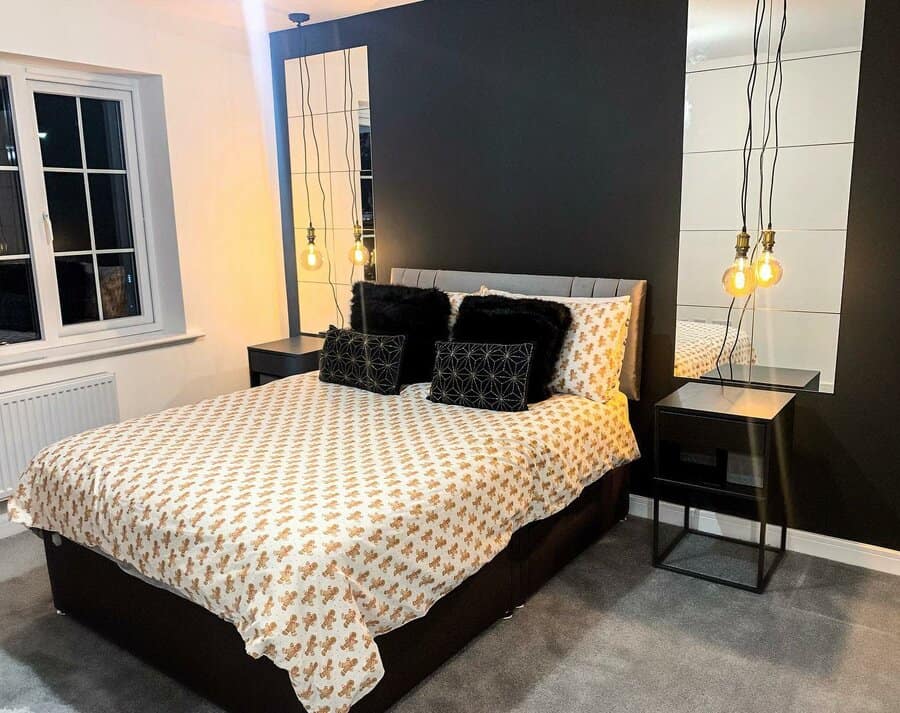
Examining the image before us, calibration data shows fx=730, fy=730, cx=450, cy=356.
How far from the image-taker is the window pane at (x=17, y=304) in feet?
11.5

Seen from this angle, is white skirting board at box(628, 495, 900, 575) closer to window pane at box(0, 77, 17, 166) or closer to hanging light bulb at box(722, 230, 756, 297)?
hanging light bulb at box(722, 230, 756, 297)

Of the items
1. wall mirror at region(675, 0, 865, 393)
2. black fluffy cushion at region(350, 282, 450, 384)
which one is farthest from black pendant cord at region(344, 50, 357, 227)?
wall mirror at region(675, 0, 865, 393)

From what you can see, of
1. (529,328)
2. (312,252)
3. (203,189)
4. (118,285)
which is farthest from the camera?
(312,252)

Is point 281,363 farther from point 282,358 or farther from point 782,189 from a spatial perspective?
point 782,189

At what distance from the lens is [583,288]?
339 centimetres

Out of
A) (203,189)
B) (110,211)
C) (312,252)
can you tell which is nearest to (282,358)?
(312,252)

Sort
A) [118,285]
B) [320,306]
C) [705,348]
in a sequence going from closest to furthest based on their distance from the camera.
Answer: [705,348], [118,285], [320,306]

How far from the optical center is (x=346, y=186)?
4195 mm

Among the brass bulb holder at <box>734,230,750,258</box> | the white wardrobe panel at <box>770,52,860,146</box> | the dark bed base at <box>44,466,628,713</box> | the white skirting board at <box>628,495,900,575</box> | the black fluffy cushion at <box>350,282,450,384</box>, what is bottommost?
the white skirting board at <box>628,495,900,575</box>

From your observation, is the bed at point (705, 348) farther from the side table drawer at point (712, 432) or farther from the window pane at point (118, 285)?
the window pane at point (118, 285)

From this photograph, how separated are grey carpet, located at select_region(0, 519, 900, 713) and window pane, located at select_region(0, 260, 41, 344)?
3.93ft

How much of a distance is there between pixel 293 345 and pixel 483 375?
167 cm

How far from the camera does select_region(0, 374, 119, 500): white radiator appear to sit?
3.34 m

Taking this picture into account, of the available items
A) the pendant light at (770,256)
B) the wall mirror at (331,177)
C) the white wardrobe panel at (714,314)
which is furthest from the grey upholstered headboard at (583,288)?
the wall mirror at (331,177)
